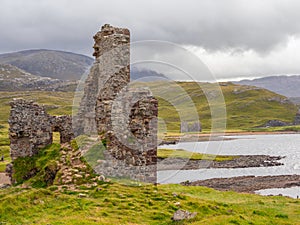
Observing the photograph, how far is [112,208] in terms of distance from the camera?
19.2m

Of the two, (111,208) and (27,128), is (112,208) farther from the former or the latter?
(27,128)

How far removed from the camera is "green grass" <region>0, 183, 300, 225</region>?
17.7m

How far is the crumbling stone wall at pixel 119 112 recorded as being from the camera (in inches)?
938

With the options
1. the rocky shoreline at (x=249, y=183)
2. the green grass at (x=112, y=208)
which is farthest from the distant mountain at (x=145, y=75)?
the rocky shoreline at (x=249, y=183)

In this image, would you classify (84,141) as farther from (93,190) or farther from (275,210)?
(275,210)

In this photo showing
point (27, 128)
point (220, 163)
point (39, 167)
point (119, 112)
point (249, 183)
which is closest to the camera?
point (119, 112)

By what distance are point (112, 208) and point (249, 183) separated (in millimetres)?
46495

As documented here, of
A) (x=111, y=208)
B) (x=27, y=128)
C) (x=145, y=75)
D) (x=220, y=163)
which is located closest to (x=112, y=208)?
(x=111, y=208)

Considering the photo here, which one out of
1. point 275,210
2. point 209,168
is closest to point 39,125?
point 275,210

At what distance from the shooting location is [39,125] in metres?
29.6

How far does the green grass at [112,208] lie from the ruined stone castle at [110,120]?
2159 millimetres

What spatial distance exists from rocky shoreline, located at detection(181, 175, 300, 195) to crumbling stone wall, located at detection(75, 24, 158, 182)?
33504 mm

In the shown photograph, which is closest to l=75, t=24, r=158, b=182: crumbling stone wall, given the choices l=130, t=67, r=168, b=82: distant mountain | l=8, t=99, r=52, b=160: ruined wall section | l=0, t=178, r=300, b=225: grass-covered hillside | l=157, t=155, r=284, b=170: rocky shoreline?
l=130, t=67, r=168, b=82: distant mountain

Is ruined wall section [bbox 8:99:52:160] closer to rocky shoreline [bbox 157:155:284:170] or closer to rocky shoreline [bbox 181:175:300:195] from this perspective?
rocky shoreline [bbox 181:175:300:195]
